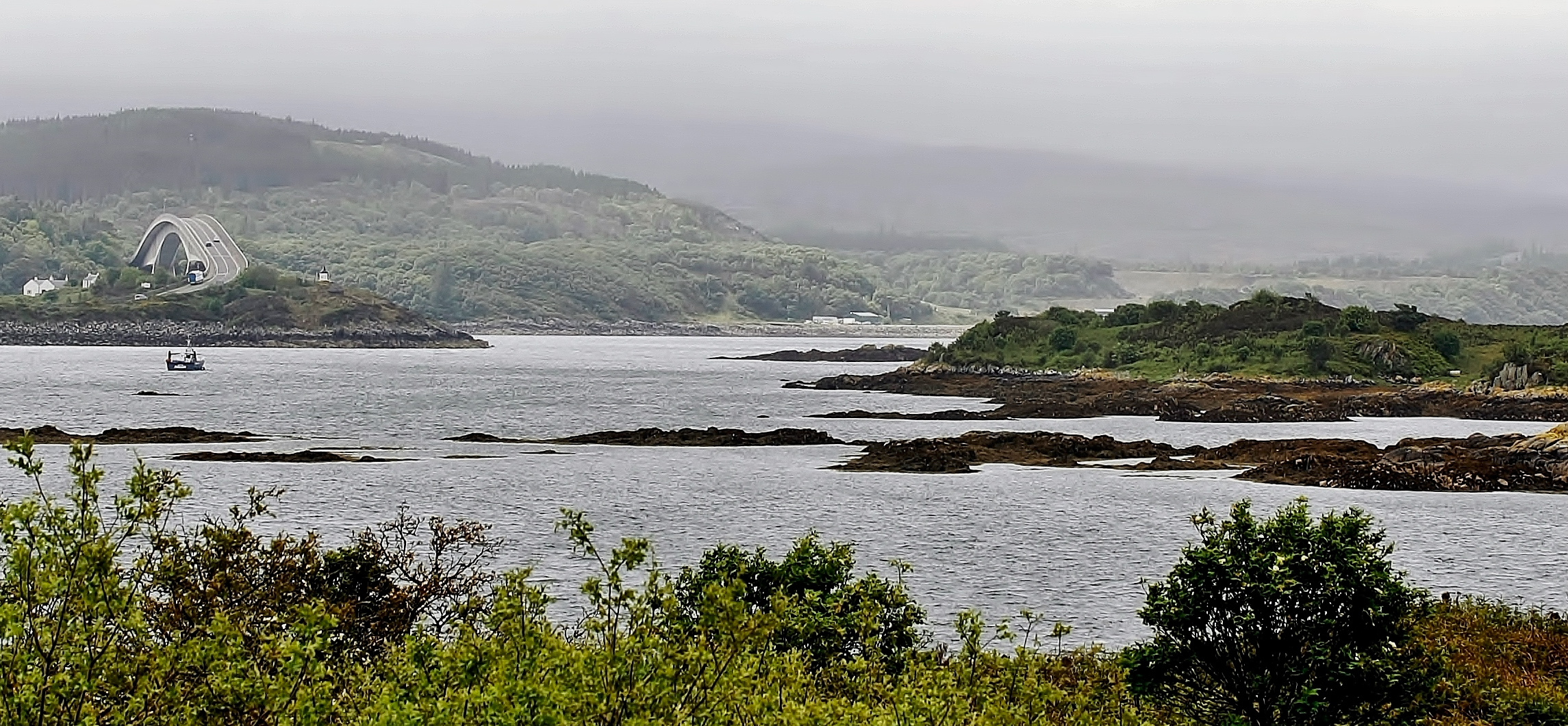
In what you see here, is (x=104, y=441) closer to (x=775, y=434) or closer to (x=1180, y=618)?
(x=775, y=434)

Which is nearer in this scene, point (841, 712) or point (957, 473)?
point (841, 712)

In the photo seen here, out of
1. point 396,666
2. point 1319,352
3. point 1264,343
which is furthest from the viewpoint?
point 1264,343

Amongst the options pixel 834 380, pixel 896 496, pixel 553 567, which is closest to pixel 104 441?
pixel 896 496

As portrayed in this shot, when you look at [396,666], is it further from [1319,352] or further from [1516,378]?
[1319,352]

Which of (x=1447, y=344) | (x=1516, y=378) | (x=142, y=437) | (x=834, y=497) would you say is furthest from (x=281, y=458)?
(x=1447, y=344)

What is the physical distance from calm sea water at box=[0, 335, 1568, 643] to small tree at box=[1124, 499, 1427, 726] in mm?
6818

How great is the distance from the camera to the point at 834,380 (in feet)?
493

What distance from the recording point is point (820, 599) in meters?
18.9

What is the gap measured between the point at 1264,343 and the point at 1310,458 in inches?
3103

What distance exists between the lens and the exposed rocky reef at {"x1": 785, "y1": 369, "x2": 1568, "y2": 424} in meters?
103

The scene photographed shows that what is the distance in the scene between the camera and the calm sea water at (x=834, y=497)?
38.5 meters

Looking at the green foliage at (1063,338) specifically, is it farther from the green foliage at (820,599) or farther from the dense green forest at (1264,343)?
the green foliage at (820,599)

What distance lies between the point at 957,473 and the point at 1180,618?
162 feet

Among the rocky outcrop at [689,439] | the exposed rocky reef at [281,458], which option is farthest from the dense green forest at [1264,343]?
the exposed rocky reef at [281,458]
